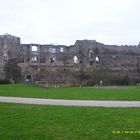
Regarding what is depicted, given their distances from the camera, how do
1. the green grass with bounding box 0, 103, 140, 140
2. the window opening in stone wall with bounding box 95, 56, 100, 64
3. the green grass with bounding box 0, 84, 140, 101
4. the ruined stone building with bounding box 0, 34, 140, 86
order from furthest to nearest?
the window opening in stone wall with bounding box 95, 56, 100, 64 → the ruined stone building with bounding box 0, 34, 140, 86 → the green grass with bounding box 0, 84, 140, 101 → the green grass with bounding box 0, 103, 140, 140

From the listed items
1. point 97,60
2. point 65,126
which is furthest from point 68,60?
point 65,126

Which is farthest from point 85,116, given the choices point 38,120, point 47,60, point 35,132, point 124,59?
point 124,59

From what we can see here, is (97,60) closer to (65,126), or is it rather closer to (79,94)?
(79,94)

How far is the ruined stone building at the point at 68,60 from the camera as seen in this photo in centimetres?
7150

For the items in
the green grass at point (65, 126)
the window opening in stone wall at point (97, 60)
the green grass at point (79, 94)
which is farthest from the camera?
the window opening in stone wall at point (97, 60)

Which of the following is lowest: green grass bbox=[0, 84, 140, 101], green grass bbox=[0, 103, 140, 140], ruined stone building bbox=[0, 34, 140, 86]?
green grass bbox=[0, 103, 140, 140]

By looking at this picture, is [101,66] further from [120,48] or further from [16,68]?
[16,68]

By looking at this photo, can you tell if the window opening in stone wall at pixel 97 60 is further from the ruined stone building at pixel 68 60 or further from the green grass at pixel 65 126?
the green grass at pixel 65 126

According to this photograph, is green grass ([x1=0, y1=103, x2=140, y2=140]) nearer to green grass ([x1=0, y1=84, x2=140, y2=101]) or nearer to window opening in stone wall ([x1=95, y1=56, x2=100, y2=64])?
green grass ([x1=0, y1=84, x2=140, y2=101])

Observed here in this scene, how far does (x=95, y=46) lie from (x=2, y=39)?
74.3 ft

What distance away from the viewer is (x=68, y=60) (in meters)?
76.6

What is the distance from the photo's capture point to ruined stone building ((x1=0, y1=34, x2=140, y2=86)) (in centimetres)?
7150

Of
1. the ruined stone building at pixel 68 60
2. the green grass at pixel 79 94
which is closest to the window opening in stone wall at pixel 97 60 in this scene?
the ruined stone building at pixel 68 60

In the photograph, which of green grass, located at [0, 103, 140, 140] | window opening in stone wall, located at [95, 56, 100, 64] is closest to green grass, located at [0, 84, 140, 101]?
green grass, located at [0, 103, 140, 140]
